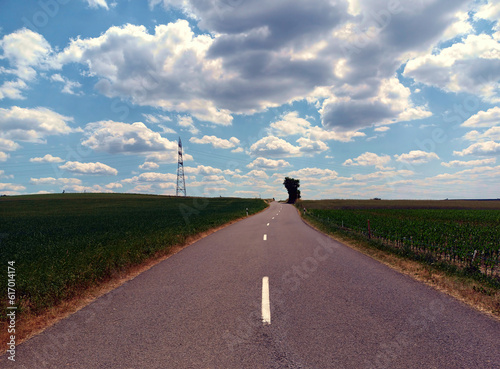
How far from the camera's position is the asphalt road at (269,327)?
3.44 m

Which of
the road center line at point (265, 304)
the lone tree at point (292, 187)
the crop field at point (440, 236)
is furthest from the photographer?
the lone tree at point (292, 187)

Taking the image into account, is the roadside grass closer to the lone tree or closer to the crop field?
the crop field

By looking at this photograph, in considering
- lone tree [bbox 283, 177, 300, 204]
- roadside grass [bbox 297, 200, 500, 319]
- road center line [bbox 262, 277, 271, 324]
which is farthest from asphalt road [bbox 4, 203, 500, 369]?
lone tree [bbox 283, 177, 300, 204]

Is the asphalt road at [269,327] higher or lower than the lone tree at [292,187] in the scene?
lower

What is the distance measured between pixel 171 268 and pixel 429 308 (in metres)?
6.61

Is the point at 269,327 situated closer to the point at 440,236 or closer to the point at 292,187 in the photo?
the point at 440,236

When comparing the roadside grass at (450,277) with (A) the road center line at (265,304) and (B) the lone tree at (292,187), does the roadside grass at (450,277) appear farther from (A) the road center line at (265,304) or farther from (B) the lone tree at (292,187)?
(B) the lone tree at (292,187)

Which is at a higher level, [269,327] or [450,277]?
[269,327]

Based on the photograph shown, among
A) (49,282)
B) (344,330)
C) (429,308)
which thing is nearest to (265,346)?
(344,330)

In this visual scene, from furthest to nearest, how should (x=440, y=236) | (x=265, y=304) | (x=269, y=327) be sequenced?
(x=440, y=236)
(x=265, y=304)
(x=269, y=327)

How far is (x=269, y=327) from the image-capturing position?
4.20 metres

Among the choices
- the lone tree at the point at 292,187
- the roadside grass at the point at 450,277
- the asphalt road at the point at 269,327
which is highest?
the lone tree at the point at 292,187

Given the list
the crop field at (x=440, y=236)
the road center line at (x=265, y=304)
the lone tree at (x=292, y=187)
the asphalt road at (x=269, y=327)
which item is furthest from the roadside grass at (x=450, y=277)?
the lone tree at (x=292, y=187)

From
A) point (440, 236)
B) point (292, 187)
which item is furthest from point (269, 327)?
point (292, 187)
